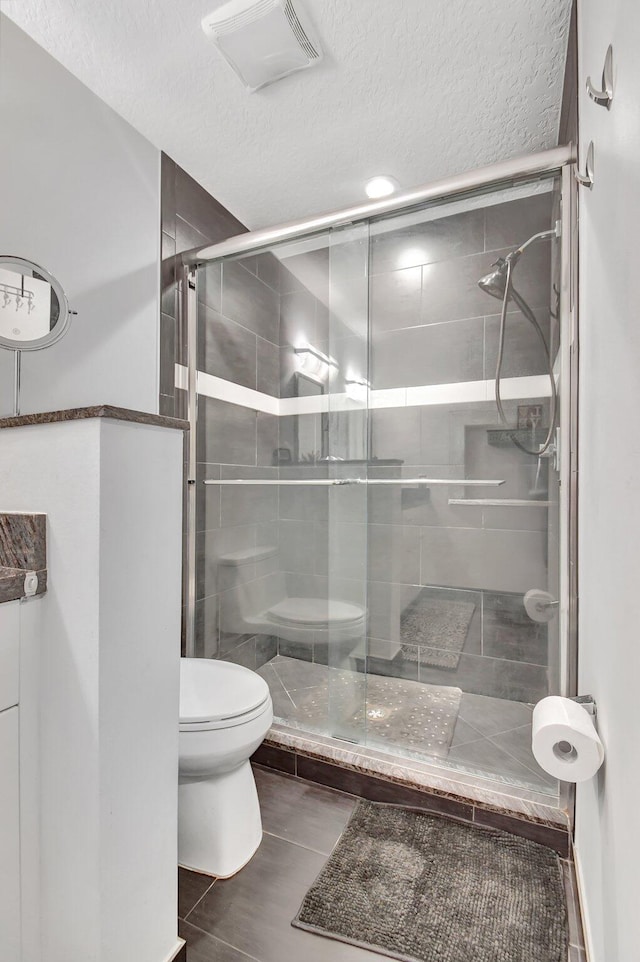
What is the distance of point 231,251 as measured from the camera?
1.95 metres

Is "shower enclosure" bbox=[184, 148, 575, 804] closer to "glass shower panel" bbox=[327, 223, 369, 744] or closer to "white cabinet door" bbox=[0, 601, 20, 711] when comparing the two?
"glass shower panel" bbox=[327, 223, 369, 744]

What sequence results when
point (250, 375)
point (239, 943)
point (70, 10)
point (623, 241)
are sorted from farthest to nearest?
point (250, 375) → point (70, 10) → point (239, 943) → point (623, 241)

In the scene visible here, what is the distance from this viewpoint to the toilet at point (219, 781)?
119 cm

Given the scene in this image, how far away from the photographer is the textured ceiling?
131cm

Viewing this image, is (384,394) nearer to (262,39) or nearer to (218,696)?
(262,39)

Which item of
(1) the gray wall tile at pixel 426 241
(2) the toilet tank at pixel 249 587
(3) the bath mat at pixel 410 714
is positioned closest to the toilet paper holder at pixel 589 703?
(3) the bath mat at pixel 410 714

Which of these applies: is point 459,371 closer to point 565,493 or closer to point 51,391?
point 565,493

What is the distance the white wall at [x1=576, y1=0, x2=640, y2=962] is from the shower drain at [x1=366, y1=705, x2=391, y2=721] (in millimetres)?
757

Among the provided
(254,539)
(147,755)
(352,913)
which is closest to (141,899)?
(147,755)

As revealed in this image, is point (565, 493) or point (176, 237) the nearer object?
point (565, 493)

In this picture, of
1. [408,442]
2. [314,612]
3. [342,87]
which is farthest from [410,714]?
[342,87]

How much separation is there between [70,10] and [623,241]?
5.28ft

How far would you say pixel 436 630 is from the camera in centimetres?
200

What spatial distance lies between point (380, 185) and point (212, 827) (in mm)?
2401
